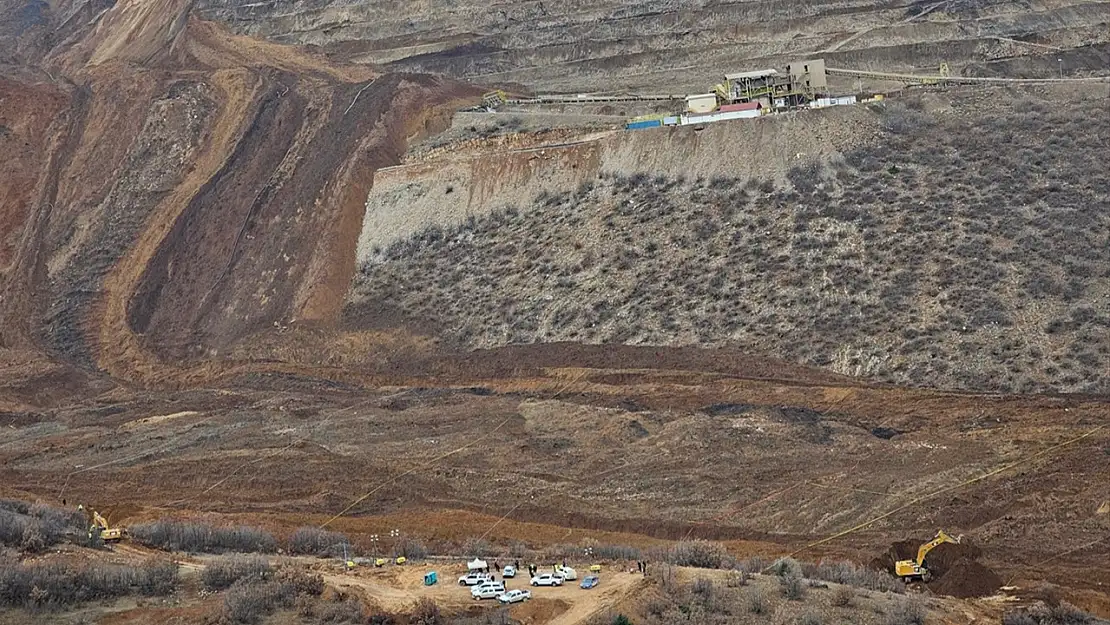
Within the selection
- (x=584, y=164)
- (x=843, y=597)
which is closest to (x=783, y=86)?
(x=584, y=164)

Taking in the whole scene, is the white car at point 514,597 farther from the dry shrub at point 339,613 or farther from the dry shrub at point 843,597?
the dry shrub at point 843,597

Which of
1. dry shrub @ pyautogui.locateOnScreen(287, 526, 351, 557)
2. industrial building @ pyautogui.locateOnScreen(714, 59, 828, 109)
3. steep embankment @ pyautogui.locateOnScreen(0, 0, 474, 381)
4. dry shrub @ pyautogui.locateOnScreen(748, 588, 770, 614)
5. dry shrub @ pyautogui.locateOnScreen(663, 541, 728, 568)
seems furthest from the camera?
industrial building @ pyautogui.locateOnScreen(714, 59, 828, 109)

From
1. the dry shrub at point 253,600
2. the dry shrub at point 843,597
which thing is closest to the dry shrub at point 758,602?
the dry shrub at point 843,597

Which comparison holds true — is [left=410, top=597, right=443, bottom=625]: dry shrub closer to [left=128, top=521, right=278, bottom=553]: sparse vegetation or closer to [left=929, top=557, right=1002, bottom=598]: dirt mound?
[left=128, top=521, right=278, bottom=553]: sparse vegetation

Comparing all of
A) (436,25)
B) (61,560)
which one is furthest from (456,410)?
(436,25)

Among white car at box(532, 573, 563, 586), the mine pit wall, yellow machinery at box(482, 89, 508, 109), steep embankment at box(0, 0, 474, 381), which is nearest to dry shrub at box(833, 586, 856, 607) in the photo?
white car at box(532, 573, 563, 586)

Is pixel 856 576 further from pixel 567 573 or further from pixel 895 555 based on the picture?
pixel 567 573
